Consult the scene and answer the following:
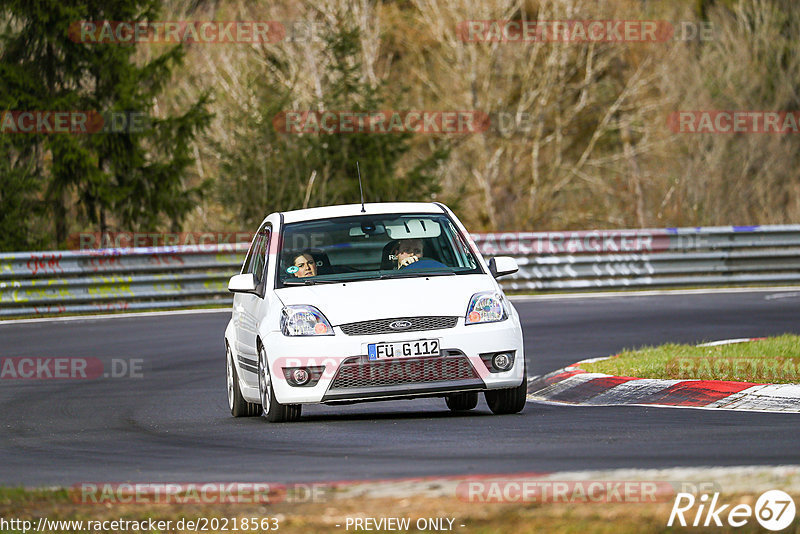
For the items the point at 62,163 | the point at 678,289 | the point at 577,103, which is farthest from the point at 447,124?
the point at 678,289

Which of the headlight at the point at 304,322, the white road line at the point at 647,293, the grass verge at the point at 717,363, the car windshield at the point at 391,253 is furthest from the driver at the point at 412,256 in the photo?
the white road line at the point at 647,293

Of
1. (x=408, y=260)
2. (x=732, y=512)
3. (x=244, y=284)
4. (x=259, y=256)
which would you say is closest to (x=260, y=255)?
(x=259, y=256)

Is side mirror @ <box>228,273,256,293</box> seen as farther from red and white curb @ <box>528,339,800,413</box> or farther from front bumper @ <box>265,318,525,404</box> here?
red and white curb @ <box>528,339,800,413</box>

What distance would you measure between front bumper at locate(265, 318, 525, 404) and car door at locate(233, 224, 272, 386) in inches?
31.5

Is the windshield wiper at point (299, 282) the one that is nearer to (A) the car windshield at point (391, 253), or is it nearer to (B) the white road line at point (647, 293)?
(A) the car windshield at point (391, 253)

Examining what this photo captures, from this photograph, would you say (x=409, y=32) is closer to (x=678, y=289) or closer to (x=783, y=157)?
(x=783, y=157)

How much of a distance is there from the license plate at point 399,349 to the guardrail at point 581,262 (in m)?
14.5

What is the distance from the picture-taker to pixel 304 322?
1012 cm

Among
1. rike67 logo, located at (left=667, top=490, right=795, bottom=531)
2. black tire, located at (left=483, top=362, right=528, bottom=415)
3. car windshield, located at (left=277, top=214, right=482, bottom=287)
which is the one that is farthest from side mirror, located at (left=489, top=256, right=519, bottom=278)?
rike67 logo, located at (left=667, top=490, right=795, bottom=531)

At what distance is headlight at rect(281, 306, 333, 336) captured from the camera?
10.1m

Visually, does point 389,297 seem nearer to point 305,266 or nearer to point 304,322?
point 304,322

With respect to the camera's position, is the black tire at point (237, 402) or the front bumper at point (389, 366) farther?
the black tire at point (237, 402)

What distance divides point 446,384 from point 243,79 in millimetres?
32357

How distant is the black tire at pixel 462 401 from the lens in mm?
11257
